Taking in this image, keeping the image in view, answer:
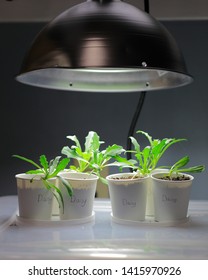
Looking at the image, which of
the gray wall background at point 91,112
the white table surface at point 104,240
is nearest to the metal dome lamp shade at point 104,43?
the white table surface at point 104,240

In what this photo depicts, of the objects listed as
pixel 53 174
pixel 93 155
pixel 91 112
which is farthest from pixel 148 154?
pixel 91 112

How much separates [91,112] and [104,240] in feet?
3.16

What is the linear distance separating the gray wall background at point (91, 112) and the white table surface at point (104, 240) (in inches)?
29.0

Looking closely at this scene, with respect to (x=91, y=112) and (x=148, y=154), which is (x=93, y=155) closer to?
(x=148, y=154)

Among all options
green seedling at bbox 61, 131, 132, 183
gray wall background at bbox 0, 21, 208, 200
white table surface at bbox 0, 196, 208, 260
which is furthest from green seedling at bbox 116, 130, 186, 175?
gray wall background at bbox 0, 21, 208, 200

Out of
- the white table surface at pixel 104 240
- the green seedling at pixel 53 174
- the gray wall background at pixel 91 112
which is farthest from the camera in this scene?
the gray wall background at pixel 91 112

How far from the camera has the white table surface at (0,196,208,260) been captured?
25.8 inches

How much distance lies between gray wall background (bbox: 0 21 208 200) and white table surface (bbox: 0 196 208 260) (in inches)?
29.0

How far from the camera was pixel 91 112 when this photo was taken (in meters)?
1.63

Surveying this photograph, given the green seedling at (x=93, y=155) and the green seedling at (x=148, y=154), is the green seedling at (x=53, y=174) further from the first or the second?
the green seedling at (x=148, y=154)

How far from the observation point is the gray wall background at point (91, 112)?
1.60 m

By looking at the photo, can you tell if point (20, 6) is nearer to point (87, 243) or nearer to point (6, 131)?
point (6, 131)
